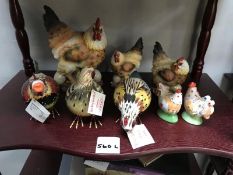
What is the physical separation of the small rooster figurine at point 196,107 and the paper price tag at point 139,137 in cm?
12

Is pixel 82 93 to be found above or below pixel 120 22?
below

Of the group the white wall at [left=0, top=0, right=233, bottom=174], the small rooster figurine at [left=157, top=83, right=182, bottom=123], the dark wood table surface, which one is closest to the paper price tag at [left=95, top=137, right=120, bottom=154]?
the dark wood table surface

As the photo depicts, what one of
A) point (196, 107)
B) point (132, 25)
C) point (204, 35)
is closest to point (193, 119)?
point (196, 107)

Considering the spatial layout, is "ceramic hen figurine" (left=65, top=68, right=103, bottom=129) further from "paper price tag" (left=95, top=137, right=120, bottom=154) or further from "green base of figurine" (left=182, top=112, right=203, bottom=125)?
"green base of figurine" (left=182, top=112, right=203, bottom=125)

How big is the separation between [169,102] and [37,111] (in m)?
0.32

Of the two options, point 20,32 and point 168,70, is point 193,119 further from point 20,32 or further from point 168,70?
point 20,32

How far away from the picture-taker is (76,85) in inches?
23.0

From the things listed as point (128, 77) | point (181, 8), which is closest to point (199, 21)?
point (181, 8)

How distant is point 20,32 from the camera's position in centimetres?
70

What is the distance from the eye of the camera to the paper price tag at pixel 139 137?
0.55 m

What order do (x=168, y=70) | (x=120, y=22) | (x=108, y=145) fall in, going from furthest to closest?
1. (x=120, y=22)
2. (x=168, y=70)
3. (x=108, y=145)

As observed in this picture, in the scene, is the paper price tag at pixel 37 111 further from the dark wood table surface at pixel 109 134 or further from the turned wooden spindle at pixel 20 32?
the turned wooden spindle at pixel 20 32

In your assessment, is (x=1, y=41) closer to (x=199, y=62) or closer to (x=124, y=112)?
(x=124, y=112)

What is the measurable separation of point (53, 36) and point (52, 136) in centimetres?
26
